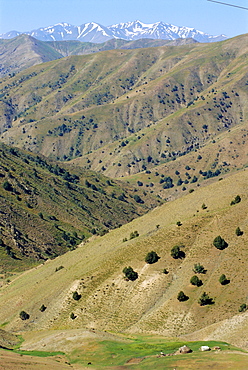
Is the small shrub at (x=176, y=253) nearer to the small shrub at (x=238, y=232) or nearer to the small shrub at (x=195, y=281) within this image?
the small shrub at (x=195, y=281)

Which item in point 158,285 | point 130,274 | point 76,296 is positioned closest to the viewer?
point 158,285

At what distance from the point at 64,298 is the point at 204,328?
32280 mm

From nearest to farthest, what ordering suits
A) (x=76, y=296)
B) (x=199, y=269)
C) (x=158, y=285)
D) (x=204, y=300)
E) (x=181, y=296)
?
(x=204, y=300) < (x=181, y=296) < (x=199, y=269) < (x=158, y=285) < (x=76, y=296)

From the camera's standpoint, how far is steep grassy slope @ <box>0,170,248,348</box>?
80.1 m

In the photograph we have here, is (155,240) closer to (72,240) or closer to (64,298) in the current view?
(64,298)

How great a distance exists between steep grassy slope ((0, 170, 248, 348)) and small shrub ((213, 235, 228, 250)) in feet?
3.11

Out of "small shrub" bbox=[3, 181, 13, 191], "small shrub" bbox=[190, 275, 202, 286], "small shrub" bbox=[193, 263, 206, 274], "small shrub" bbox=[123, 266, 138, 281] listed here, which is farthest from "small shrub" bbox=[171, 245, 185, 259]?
"small shrub" bbox=[3, 181, 13, 191]

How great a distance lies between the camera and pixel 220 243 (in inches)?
3669

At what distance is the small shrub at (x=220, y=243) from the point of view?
9319 centimetres

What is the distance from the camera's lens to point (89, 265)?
108562mm

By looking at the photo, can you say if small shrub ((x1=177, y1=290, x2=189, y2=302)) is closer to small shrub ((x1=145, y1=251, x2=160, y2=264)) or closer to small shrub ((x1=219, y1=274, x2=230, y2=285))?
small shrub ((x1=219, y1=274, x2=230, y2=285))

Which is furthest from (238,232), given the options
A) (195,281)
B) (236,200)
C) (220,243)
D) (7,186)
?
(7,186)

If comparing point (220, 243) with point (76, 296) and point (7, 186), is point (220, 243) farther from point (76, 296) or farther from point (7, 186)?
point (7, 186)

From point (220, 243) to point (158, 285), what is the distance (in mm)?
14034
